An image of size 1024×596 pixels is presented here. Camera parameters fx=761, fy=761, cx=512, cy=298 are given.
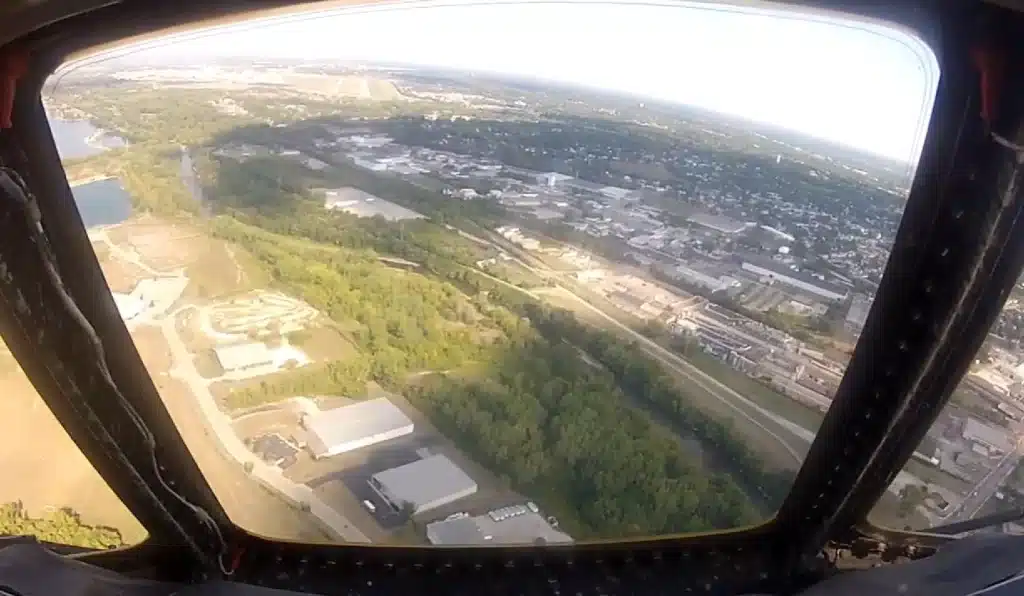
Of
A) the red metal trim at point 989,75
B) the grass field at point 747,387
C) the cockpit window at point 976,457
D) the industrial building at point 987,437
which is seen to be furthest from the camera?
the grass field at point 747,387

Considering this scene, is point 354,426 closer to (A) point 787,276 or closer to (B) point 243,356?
(B) point 243,356

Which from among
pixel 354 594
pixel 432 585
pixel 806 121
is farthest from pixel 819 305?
pixel 354 594

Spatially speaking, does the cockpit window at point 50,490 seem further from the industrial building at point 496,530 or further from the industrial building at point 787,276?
the industrial building at point 787,276

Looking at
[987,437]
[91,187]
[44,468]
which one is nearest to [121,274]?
[91,187]

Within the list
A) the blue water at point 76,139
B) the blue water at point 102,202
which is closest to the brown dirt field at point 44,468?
the blue water at point 102,202

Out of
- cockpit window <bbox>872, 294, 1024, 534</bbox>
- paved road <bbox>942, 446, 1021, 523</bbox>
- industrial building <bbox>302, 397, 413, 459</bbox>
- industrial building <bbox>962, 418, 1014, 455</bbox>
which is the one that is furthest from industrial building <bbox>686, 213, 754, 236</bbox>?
industrial building <bbox>302, 397, 413, 459</bbox>
